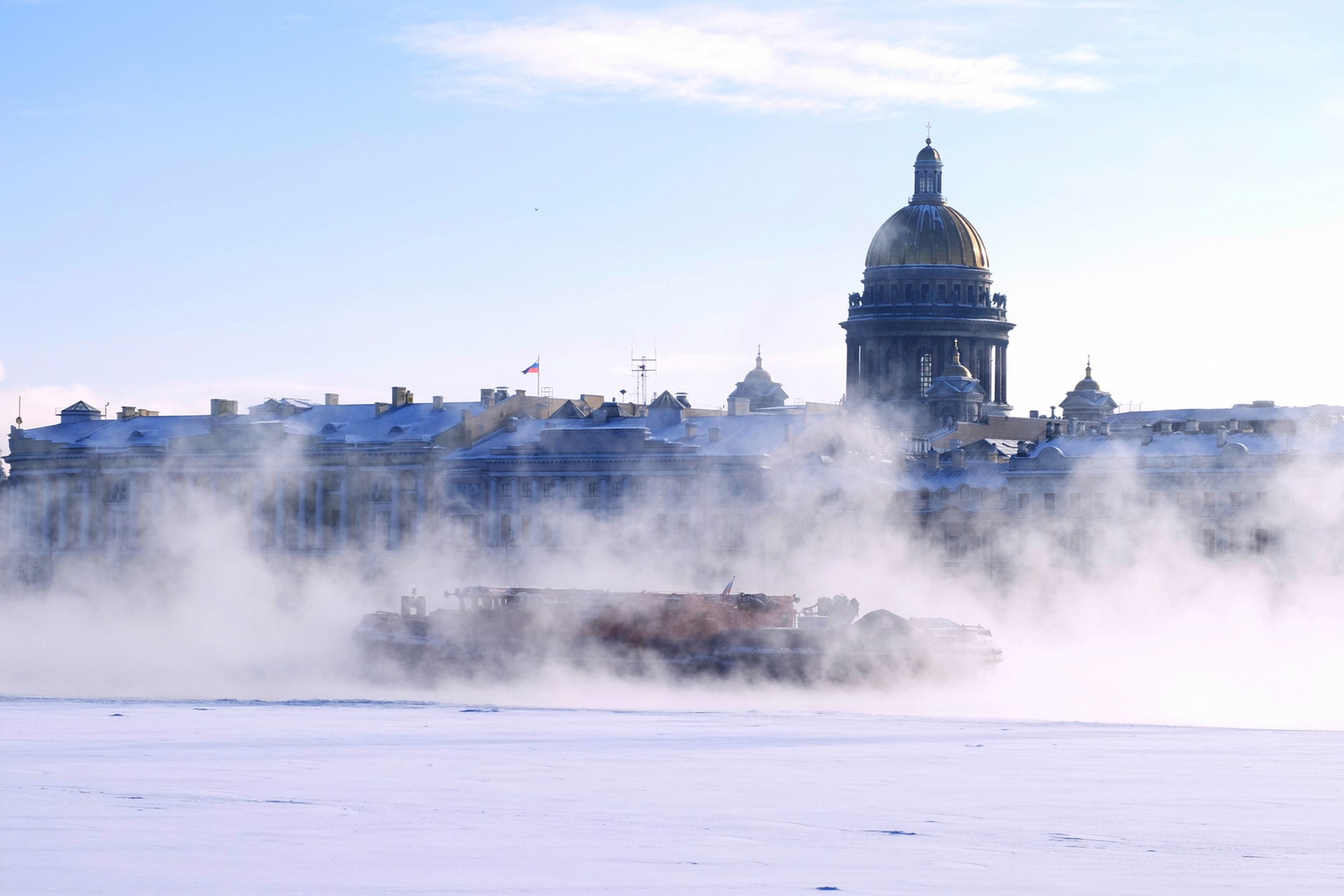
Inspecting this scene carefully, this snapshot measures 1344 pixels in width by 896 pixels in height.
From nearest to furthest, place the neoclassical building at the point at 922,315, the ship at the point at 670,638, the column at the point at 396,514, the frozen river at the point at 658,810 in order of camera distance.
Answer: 1. the frozen river at the point at 658,810
2. the ship at the point at 670,638
3. the column at the point at 396,514
4. the neoclassical building at the point at 922,315

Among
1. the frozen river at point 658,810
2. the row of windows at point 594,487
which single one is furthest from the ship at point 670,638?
the row of windows at point 594,487

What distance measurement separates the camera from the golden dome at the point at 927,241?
122688mm

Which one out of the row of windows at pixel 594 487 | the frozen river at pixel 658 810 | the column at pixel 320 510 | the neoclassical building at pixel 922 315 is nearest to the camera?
the frozen river at pixel 658 810

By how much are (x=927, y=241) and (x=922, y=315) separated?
4714mm

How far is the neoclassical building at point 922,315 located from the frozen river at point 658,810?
292 feet

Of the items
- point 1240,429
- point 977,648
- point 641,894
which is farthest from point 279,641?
point 641,894

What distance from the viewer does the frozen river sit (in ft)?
58.9

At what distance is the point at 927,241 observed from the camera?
12288 centimetres

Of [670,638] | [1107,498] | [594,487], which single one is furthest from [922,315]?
[670,638]

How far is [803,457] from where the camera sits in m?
86.7

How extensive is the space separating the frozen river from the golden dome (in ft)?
298

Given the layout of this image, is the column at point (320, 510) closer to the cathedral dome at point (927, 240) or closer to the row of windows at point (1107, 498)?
the row of windows at point (1107, 498)

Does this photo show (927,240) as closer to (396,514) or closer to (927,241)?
(927,241)

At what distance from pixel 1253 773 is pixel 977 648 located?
83.9 ft
